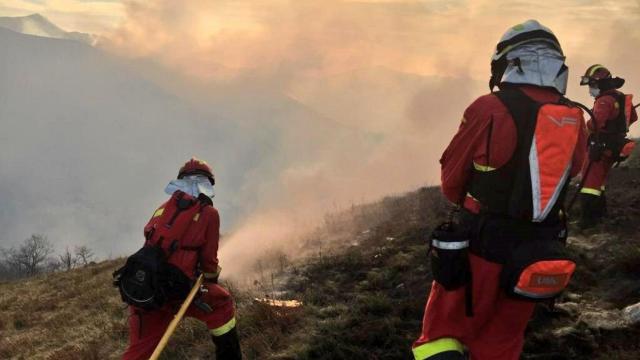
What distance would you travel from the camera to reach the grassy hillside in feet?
16.2

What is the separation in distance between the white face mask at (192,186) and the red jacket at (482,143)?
9.07 ft

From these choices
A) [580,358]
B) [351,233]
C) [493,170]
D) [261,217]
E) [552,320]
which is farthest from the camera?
[261,217]

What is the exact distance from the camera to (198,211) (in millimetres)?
4570

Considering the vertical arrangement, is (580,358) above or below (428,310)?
below

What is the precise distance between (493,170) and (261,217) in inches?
699

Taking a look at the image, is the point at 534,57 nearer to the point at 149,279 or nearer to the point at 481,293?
the point at 481,293

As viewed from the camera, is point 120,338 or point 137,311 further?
point 120,338

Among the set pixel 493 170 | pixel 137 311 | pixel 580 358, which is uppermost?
pixel 493 170

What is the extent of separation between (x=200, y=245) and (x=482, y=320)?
2656mm

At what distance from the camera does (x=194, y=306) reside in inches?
185

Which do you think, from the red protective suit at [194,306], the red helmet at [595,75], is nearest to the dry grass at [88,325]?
the red protective suit at [194,306]

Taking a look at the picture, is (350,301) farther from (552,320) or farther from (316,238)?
(316,238)

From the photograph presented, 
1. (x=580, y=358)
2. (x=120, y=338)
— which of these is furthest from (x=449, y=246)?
(x=120, y=338)

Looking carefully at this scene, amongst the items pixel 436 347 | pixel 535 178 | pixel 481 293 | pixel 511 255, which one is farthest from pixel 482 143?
pixel 436 347
